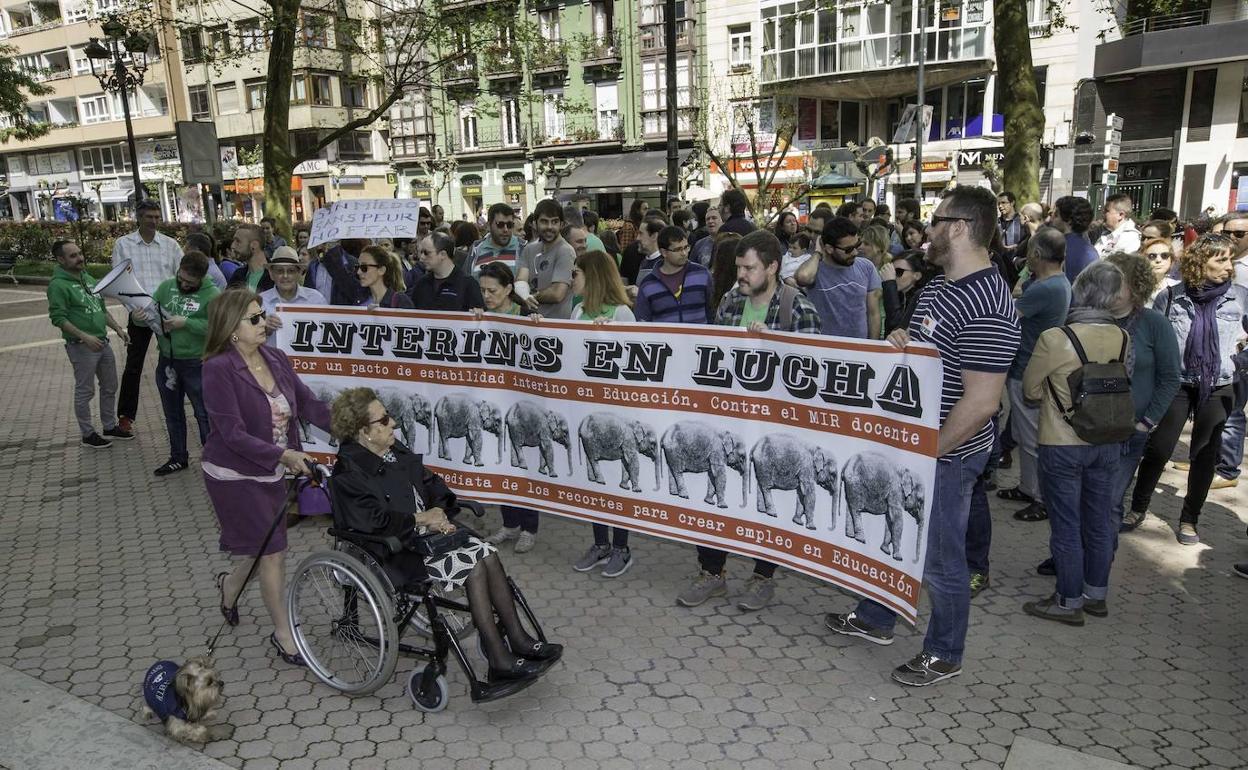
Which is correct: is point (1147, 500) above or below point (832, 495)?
below

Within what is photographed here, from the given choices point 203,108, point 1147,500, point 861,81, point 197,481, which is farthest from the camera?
point 203,108

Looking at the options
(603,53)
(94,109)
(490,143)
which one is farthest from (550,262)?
(94,109)

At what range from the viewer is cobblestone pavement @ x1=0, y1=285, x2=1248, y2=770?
3.49 m

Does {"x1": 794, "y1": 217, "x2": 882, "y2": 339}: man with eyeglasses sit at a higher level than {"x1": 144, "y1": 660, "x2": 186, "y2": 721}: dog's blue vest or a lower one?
higher

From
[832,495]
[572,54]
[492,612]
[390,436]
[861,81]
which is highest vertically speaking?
[572,54]

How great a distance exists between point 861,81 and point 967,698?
3062 centimetres

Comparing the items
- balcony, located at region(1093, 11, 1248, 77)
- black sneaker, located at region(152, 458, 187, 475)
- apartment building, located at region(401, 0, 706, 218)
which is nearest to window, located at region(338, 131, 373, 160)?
apartment building, located at region(401, 0, 706, 218)

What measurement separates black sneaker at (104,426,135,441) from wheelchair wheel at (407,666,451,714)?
6.80 m

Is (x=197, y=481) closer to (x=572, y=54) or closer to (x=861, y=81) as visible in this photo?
(x=861, y=81)

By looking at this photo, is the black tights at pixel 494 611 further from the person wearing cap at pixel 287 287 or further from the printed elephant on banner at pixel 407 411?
the person wearing cap at pixel 287 287

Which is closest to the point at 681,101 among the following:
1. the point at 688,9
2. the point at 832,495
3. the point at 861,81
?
the point at 688,9

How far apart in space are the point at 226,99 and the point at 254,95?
6.70 feet

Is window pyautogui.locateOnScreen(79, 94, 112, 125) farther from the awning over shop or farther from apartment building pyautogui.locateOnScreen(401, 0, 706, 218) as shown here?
the awning over shop

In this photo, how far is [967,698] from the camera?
379 centimetres
